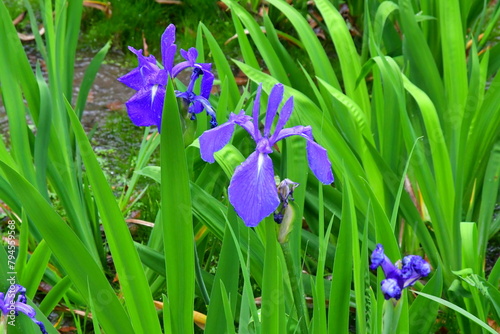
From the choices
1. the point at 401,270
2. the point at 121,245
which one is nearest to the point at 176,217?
the point at 121,245

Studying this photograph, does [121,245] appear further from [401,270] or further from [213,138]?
[401,270]

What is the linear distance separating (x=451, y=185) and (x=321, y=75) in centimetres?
48

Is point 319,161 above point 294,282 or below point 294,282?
above

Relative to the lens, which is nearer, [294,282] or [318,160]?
[318,160]

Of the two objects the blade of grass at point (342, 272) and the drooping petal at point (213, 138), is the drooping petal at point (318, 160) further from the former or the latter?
the blade of grass at point (342, 272)

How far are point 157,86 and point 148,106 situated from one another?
40mm

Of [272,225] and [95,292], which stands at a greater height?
[272,225]

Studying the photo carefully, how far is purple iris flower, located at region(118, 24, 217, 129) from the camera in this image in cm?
109

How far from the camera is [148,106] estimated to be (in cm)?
109

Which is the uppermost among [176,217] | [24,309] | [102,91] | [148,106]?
→ [148,106]

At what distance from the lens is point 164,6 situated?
10.9ft

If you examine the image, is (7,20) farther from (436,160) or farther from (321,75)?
(436,160)

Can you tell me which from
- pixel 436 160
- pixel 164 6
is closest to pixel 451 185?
pixel 436 160

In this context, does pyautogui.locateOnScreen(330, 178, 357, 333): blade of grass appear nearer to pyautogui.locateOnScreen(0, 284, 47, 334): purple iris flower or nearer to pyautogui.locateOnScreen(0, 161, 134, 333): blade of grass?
pyautogui.locateOnScreen(0, 161, 134, 333): blade of grass
